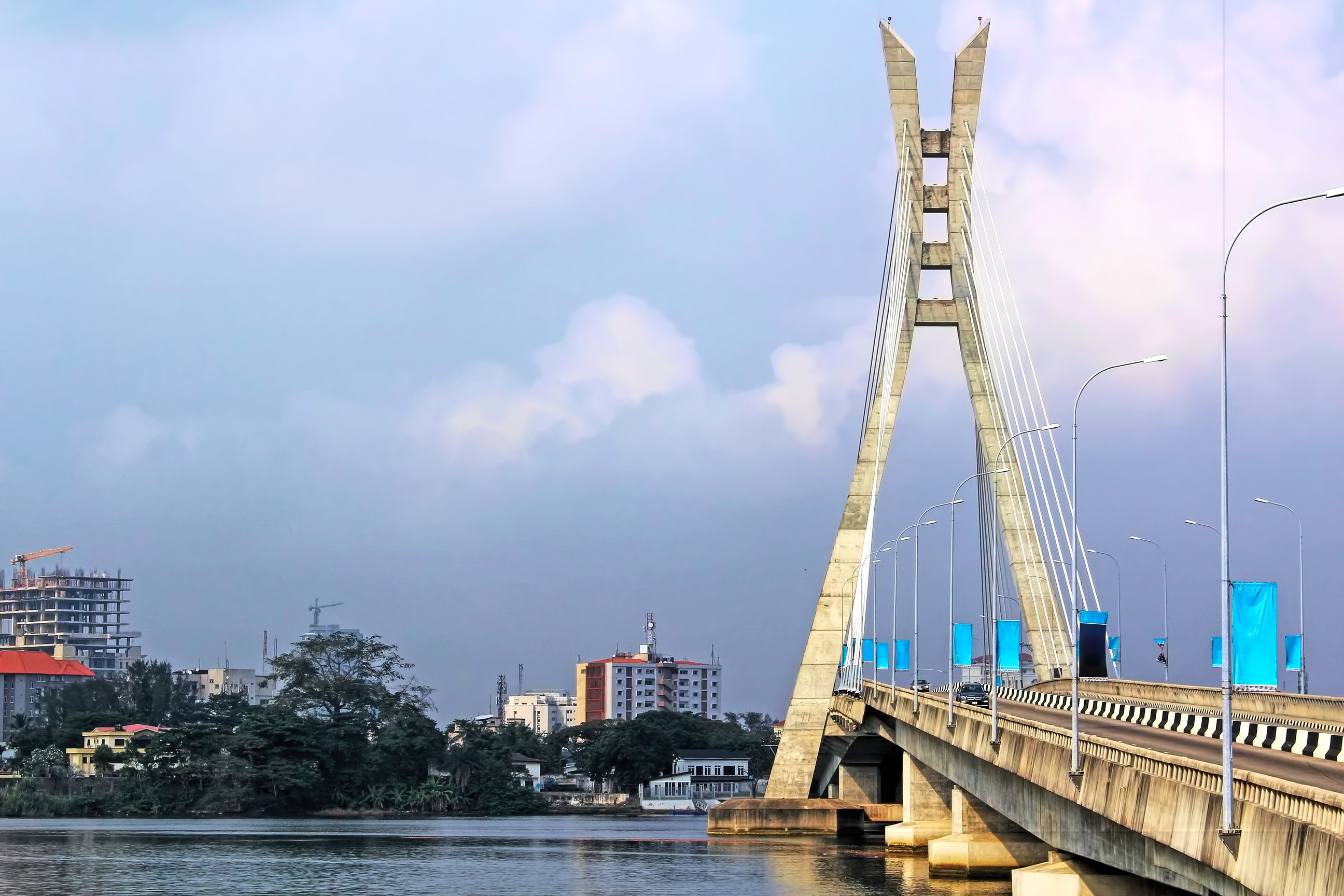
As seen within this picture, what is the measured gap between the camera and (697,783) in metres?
127

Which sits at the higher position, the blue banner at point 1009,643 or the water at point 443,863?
the blue banner at point 1009,643

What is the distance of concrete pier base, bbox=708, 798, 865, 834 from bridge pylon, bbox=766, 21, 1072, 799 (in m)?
4.39

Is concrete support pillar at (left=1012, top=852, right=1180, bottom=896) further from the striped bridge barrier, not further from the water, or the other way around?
the water

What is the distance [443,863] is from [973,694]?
21.7m

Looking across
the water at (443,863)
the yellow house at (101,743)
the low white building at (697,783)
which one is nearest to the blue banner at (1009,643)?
the water at (443,863)

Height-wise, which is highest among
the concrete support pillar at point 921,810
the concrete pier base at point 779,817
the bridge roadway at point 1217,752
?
the bridge roadway at point 1217,752

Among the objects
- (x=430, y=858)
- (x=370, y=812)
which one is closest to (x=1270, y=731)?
(x=430, y=858)

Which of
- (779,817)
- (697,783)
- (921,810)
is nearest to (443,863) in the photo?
(779,817)

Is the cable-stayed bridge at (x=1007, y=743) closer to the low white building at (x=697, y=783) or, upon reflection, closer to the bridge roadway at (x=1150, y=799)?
the bridge roadway at (x=1150, y=799)

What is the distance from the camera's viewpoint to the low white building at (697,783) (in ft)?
409

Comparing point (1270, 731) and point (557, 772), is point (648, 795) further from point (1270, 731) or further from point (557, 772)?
point (1270, 731)

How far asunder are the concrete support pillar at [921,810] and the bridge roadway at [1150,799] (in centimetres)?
886

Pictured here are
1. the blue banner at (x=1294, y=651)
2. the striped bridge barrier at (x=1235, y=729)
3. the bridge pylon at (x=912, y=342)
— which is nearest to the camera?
the striped bridge barrier at (x=1235, y=729)

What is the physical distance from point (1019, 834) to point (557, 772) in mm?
107691
